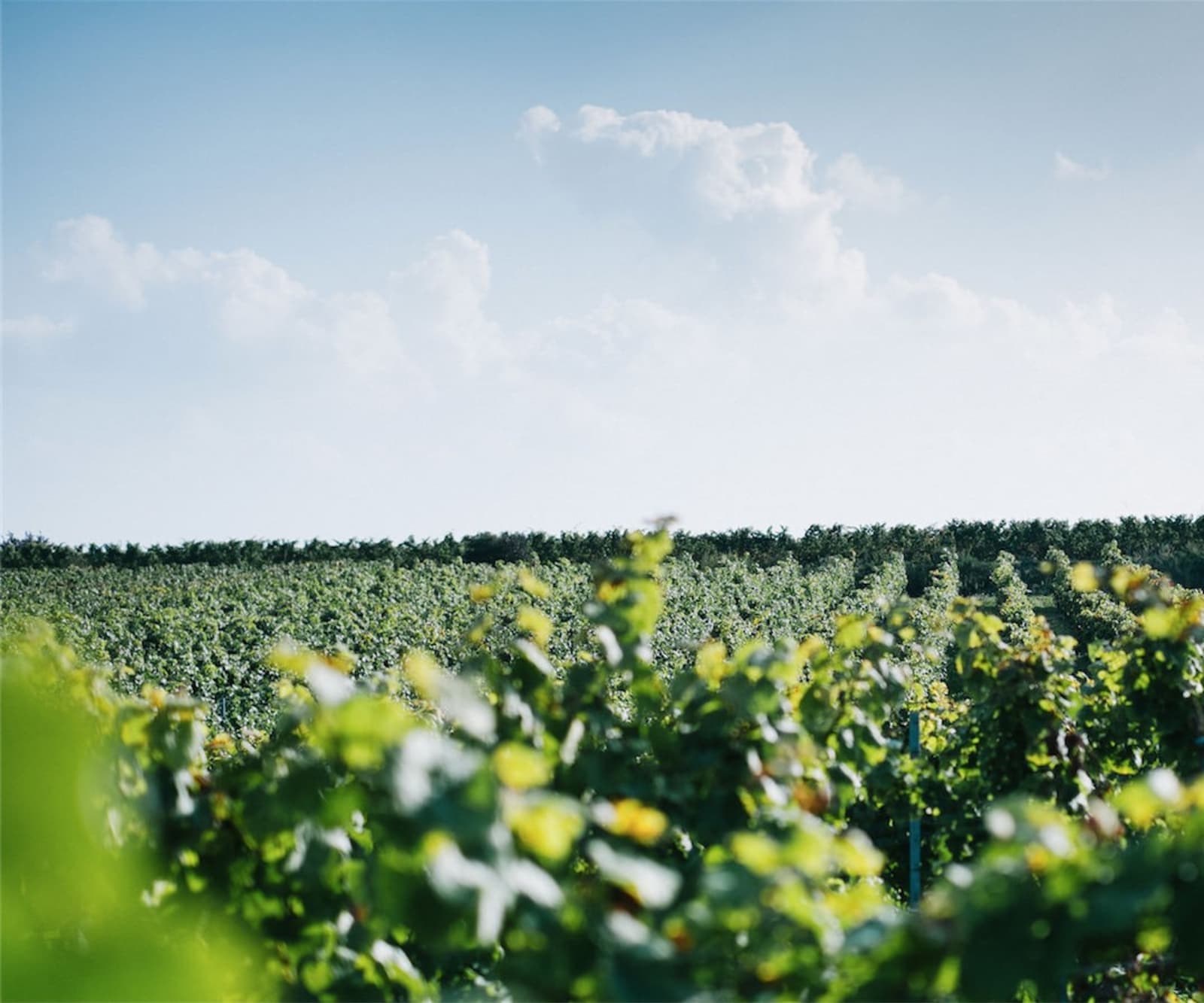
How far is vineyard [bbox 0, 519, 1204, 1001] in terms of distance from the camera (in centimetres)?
141

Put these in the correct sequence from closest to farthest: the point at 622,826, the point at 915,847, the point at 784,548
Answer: the point at 622,826 < the point at 915,847 < the point at 784,548

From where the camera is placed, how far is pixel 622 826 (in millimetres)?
1531

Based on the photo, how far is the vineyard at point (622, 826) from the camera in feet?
4.62

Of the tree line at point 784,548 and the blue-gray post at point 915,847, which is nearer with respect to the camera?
the blue-gray post at point 915,847

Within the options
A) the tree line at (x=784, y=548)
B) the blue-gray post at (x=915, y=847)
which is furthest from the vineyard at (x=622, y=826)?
the tree line at (x=784, y=548)

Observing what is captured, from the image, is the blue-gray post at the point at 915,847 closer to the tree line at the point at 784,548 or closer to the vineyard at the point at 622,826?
the vineyard at the point at 622,826

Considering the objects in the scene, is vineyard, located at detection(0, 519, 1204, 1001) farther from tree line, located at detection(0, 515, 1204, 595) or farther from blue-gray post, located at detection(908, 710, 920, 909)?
tree line, located at detection(0, 515, 1204, 595)

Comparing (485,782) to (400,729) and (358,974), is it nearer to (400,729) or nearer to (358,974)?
(400,729)

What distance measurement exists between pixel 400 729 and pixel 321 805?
2.10ft

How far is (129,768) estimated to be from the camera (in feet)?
7.21

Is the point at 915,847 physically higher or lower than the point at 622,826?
lower

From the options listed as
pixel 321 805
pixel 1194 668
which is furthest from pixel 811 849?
pixel 1194 668

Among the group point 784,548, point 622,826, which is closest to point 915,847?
point 622,826

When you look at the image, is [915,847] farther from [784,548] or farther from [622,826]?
[784,548]
